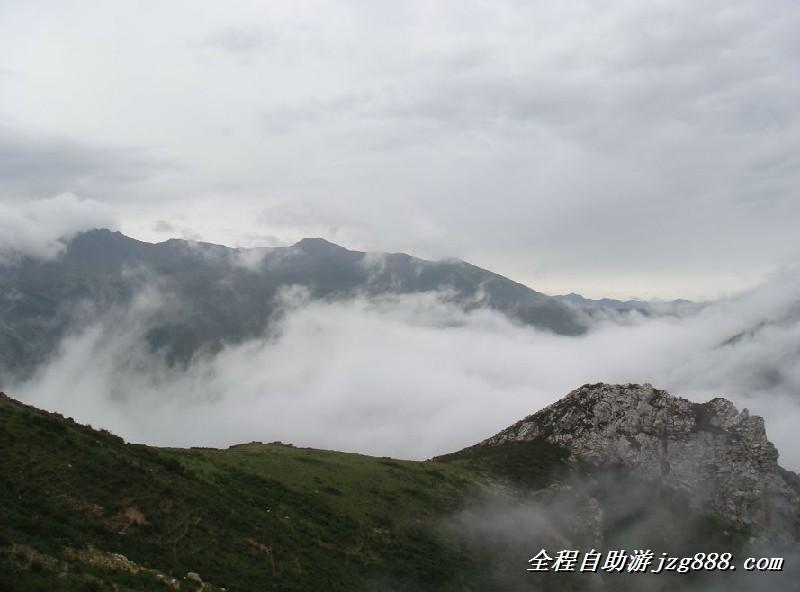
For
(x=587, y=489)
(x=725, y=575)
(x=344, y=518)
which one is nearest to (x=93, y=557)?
(x=344, y=518)

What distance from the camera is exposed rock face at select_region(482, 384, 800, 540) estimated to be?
134000 mm

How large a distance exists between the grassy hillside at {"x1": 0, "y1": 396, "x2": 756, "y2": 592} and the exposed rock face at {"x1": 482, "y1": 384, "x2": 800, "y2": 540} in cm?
2500

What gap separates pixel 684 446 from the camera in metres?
142

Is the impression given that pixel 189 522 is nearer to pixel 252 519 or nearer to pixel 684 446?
pixel 252 519

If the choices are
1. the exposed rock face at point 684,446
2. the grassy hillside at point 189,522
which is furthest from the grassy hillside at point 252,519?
the exposed rock face at point 684,446

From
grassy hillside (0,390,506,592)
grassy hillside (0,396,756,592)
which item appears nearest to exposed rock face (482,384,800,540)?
grassy hillside (0,396,756,592)

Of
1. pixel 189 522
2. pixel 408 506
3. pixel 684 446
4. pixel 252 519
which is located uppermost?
pixel 189 522

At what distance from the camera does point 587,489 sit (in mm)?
121812

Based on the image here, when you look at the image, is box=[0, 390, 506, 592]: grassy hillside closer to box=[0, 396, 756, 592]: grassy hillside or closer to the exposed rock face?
box=[0, 396, 756, 592]: grassy hillside

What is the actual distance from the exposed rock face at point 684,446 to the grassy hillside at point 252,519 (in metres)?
25.0

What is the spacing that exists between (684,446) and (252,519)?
4842 inches

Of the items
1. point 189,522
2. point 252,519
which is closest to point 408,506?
point 252,519

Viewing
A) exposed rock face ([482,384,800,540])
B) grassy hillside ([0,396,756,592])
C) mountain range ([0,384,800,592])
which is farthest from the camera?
exposed rock face ([482,384,800,540])

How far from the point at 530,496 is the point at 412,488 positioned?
32.1m
